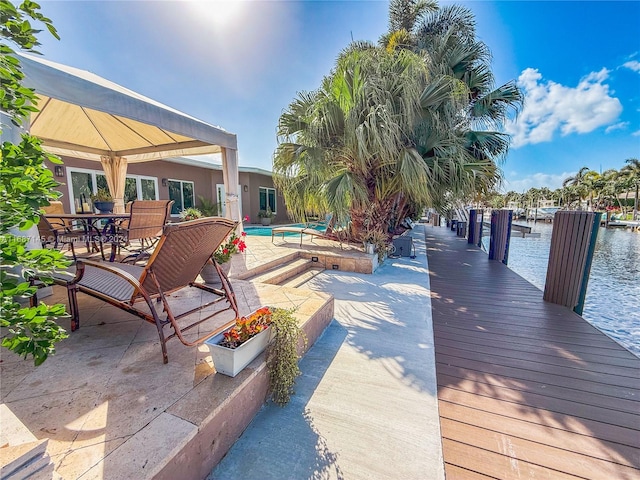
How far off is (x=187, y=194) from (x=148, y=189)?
1771 millimetres

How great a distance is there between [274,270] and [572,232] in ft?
15.4

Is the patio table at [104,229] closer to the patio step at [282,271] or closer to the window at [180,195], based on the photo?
the patio step at [282,271]

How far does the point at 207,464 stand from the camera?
1.38m

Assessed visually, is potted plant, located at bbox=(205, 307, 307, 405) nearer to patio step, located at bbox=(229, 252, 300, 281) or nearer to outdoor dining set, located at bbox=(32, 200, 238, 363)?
outdoor dining set, located at bbox=(32, 200, 238, 363)

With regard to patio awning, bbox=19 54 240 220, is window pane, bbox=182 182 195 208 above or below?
below

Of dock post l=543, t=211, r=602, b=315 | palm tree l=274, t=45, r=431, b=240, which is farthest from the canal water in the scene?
palm tree l=274, t=45, r=431, b=240

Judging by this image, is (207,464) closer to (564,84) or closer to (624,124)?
(564,84)

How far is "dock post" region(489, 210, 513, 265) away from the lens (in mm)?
6891

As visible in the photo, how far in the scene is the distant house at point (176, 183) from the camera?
25.3ft

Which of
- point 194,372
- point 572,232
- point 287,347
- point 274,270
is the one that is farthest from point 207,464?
point 572,232

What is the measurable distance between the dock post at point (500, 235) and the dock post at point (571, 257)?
3075 millimetres

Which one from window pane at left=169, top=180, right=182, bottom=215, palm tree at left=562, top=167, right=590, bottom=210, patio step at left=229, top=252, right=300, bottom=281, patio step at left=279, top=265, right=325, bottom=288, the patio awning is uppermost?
palm tree at left=562, top=167, right=590, bottom=210

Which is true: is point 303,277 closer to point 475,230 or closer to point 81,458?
point 81,458

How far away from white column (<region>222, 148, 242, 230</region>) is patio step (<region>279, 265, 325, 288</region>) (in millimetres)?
1442
